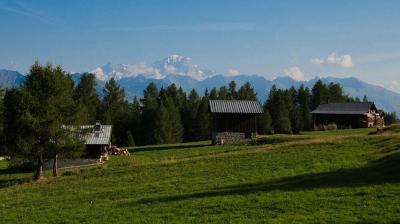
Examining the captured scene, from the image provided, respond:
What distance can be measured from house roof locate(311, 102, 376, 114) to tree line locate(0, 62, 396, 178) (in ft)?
44.7

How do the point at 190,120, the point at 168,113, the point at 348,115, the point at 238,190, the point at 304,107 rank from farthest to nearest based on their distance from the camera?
1. the point at 304,107
2. the point at 190,120
3. the point at 168,113
4. the point at 348,115
5. the point at 238,190

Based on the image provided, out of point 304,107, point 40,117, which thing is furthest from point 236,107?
point 304,107

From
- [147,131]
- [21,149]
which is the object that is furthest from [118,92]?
[21,149]

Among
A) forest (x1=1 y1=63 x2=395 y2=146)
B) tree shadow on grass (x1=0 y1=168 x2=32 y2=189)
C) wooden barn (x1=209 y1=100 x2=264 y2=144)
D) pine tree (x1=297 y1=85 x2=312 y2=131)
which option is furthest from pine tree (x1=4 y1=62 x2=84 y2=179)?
pine tree (x1=297 y1=85 x2=312 y2=131)

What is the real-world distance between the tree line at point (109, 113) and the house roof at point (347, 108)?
44.7ft

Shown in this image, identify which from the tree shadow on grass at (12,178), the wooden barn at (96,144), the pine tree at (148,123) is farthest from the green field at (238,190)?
the pine tree at (148,123)

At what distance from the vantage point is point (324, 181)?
1054 inches

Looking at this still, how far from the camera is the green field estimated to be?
2116 cm

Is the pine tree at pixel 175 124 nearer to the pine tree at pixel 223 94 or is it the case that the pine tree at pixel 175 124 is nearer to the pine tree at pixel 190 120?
the pine tree at pixel 190 120

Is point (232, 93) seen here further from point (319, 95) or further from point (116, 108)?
point (116, 108)

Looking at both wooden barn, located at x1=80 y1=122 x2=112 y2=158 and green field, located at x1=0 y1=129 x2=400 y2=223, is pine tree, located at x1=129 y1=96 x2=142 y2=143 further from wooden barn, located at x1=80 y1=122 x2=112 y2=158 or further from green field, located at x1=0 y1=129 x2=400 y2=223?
green field, located at x1=0 y1=129 x2=400 y2=223

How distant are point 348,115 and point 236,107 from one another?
30.3m

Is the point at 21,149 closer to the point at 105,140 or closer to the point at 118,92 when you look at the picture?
the point at 105,140

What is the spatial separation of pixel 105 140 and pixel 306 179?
3848cm
